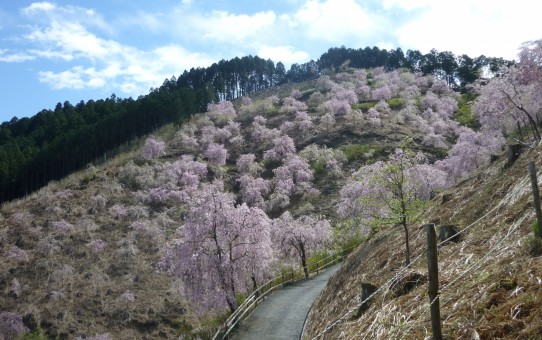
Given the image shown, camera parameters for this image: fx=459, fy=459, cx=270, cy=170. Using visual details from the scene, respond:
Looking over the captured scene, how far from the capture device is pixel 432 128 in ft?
212

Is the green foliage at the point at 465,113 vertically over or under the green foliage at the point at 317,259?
over

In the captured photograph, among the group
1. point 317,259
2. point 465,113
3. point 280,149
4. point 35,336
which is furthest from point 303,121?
point 35,336

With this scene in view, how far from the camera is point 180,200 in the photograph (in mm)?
52281

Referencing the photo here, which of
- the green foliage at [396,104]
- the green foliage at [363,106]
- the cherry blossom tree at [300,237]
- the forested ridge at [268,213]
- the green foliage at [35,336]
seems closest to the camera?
the forested ridge at [268,213]

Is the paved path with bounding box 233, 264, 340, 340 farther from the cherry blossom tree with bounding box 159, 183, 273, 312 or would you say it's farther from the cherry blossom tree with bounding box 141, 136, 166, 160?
the cherry blossom tree with bounding box 141, 136, 166, 160

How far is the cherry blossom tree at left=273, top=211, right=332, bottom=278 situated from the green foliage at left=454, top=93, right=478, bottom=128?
38.0 meters

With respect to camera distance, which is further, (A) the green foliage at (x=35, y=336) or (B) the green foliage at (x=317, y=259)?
(B) the green foliage at (x=317, y=259)

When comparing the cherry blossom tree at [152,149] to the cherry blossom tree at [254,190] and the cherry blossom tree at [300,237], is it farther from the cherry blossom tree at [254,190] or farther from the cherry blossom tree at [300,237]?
the cherry blossom tree at [300,237]

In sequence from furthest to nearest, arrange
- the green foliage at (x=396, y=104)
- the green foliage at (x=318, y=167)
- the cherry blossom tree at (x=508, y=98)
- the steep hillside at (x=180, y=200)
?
the green foliage at (x=396, y=104) < the green foliage at (x=318, y=167) < the steep hillside at (x=180, y=200) < the cherry blossom tree at (x=508, y=98)

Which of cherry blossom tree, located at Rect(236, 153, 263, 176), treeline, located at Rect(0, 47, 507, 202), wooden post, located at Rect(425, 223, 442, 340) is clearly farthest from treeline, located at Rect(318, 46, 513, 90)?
wooden post, located at Rect(425, 223, 442, 340)

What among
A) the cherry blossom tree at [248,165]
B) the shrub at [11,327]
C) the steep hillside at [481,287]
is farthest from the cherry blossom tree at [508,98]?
the shrub at [11,327]

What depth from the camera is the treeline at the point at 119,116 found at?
2616 inches

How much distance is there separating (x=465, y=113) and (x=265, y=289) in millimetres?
58790

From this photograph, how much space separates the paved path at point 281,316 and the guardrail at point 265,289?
330mm
